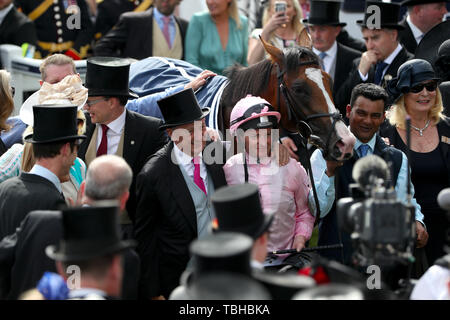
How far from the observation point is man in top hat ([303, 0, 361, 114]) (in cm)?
814

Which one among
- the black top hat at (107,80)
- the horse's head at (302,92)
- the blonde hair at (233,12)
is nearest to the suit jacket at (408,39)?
the blonde hair at (233,12)

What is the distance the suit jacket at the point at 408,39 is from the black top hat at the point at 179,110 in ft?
12.2

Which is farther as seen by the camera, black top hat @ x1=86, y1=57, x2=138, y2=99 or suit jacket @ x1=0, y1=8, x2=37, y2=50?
suit jacket @ x1=0, y1=8, x2=37, y2=50

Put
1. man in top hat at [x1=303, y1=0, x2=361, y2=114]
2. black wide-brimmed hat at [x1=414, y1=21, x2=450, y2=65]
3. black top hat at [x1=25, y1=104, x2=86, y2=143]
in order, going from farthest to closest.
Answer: man in top hat at [x1=303, y1=0, x2=361, y2=114], black wide-brimmed hat at [x1=414, y1=21, x2=450, y2=65], black top hat at [x1=25, y1=104, x2=86, y2=143]

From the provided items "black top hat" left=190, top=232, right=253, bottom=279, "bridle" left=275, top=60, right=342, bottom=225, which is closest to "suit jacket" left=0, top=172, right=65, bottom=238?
"black top hat" left=190, top=232, right=253, bottom=279

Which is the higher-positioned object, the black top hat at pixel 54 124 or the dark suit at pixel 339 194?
the black top hat at pixel 54 124

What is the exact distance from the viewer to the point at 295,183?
17.6 feet

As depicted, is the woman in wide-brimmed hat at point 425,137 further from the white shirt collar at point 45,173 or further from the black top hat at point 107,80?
the white shirt collar at point 45,173

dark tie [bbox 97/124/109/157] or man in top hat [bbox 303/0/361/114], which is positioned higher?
man in top hat [bbox 303/0/361/114]

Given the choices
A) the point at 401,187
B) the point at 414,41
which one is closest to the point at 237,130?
the point at 401,187

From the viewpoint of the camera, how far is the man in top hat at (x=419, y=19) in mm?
8312

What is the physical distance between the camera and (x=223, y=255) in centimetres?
320

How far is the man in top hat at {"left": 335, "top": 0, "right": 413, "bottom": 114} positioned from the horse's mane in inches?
50.9

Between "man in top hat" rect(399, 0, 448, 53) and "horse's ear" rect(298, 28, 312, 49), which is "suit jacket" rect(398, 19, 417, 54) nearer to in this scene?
"man in top hat" rect(399, 0, 448, 53)
